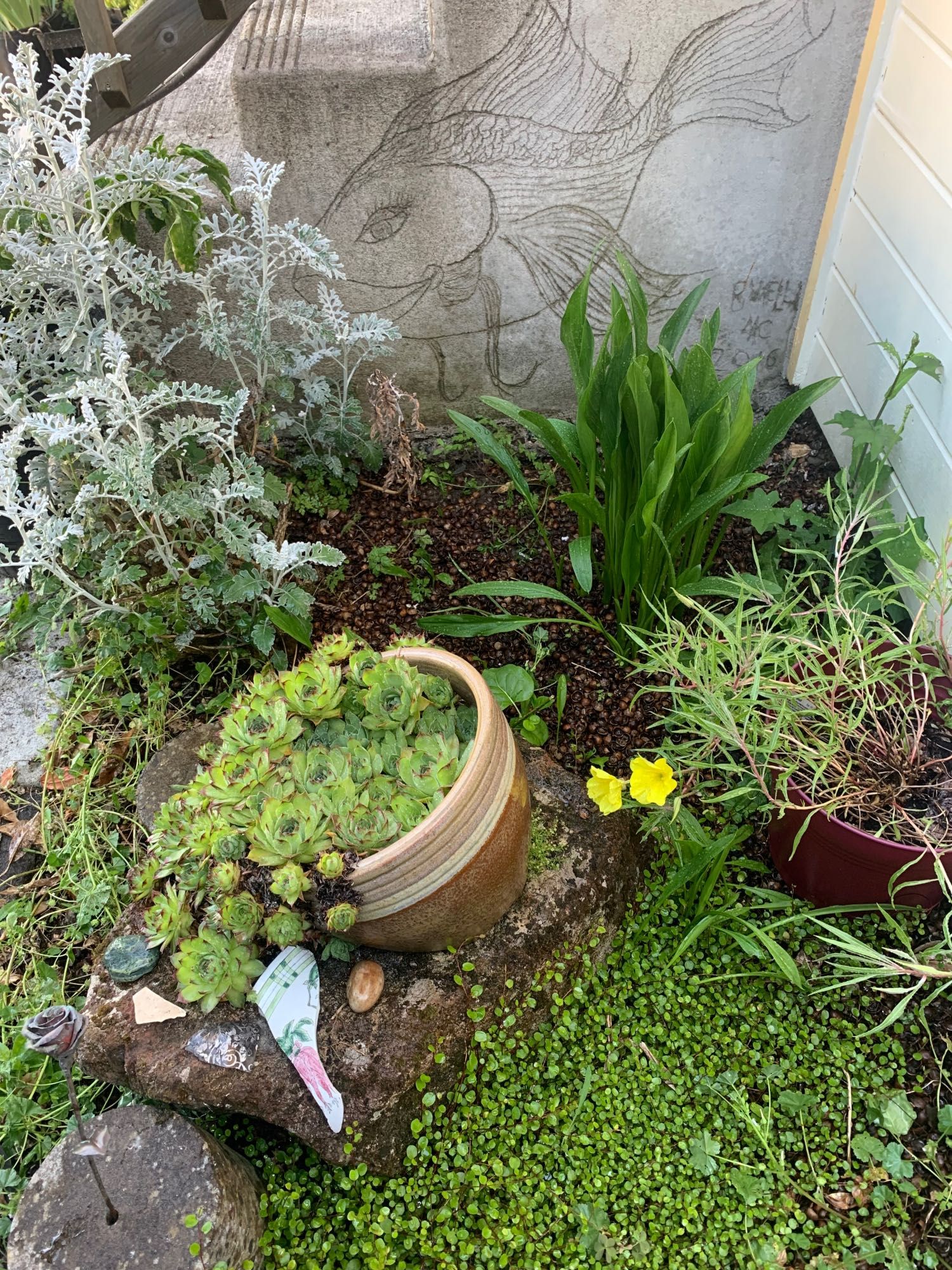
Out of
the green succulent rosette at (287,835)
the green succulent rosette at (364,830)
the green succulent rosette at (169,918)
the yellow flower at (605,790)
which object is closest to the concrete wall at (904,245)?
the yellow flower at (605,790)

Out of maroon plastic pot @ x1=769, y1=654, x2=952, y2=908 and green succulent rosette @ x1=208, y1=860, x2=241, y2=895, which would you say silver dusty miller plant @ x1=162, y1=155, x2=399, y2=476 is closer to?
green succulent rosette @ x1=208, y1=860, x2=241, y2=895

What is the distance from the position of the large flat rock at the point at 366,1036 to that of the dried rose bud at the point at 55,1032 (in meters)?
0.46

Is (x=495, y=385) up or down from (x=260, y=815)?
up

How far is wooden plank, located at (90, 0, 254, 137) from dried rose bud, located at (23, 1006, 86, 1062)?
87.9 inches

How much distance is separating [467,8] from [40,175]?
1081mm

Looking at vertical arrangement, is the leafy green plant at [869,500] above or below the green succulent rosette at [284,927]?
above

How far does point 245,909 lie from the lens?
156 cm

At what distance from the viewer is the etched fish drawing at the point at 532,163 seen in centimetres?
225

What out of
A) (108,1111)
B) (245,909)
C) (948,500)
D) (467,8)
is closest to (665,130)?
(467,8)

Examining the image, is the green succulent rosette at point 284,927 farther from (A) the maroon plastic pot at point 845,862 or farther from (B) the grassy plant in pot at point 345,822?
(A) the maroon plastic pot at point 845,862

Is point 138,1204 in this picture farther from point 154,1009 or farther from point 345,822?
point 345,822

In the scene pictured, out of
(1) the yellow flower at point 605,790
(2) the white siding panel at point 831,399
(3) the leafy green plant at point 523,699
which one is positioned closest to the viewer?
(1) the yellow flower at point 605,790

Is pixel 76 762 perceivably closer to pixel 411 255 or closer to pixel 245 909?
pixel 245 909

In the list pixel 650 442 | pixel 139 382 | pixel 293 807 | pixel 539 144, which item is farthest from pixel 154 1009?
pixel 539 144
